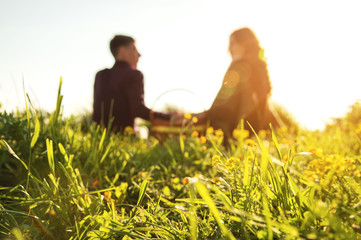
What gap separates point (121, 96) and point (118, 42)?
1095mm

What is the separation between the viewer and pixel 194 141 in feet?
11.1

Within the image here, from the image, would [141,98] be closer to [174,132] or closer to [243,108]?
[174,132]

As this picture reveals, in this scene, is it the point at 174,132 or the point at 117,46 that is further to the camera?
the point at 117,46

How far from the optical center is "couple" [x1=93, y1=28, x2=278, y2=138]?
178 inches

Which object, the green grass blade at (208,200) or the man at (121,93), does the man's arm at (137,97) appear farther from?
the green grass blade at (208,200)

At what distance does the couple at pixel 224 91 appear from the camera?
4.53 m

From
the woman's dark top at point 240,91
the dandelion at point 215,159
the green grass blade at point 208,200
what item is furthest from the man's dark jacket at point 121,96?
the green grass blade at point 208,200

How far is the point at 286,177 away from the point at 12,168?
1.84m

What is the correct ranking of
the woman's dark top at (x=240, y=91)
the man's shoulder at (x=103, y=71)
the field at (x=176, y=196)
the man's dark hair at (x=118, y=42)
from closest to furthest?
the field at (x=176, y=196)
the man's shoulder at (x=103, y=71)
the man's dark hair at (x=118, y=42)
the woman's dark top at (x=240, y=91)

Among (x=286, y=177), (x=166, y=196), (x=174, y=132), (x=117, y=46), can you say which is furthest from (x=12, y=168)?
(x=117, y=46)

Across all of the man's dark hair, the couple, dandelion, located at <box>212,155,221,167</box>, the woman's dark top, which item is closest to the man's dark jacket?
the couple

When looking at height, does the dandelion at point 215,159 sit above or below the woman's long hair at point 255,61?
below

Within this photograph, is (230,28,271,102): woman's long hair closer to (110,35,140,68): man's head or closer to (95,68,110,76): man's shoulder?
(110,35,140,68): man's head

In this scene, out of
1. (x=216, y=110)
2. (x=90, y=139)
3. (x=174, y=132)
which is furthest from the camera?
(x=216, y=110)
